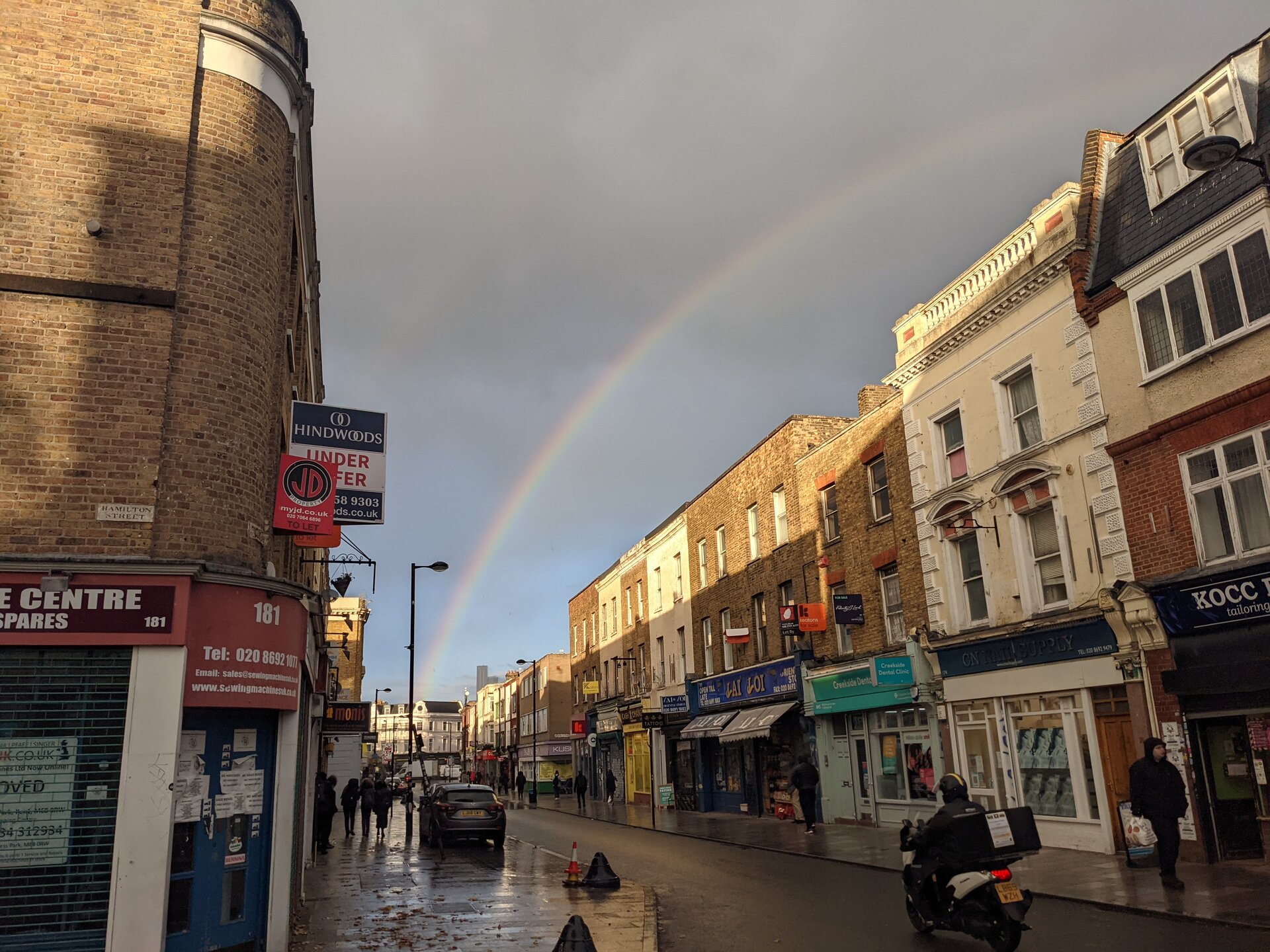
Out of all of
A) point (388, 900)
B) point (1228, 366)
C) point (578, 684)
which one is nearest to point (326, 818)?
point (388, 900)

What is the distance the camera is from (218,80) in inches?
463

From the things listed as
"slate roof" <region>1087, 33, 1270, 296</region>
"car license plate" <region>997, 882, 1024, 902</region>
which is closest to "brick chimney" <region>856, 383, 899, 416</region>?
"slate roof" <region>1087, 33, 1270, 296</region>

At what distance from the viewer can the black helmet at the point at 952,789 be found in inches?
372

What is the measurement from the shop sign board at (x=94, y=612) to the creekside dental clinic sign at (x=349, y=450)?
4.38 m

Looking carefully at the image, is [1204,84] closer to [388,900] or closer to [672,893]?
[672,893]

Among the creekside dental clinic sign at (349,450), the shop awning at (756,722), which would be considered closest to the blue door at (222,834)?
the creekside dental clinic sign at (349,450)

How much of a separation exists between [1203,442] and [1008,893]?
9.17 m

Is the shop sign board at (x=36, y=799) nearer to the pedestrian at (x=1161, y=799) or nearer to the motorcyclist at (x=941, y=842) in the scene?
the motorcyclist at (x=941, y=842)

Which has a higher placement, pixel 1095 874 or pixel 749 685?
pixel 749 685

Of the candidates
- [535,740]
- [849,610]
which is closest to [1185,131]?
[849,610]

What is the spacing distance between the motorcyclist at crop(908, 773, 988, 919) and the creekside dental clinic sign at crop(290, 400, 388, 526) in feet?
28.2

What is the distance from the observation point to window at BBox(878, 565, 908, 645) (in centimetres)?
2291

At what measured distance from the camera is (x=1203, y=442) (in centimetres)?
1457

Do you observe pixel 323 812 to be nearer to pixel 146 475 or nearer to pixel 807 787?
pixel 807 787
